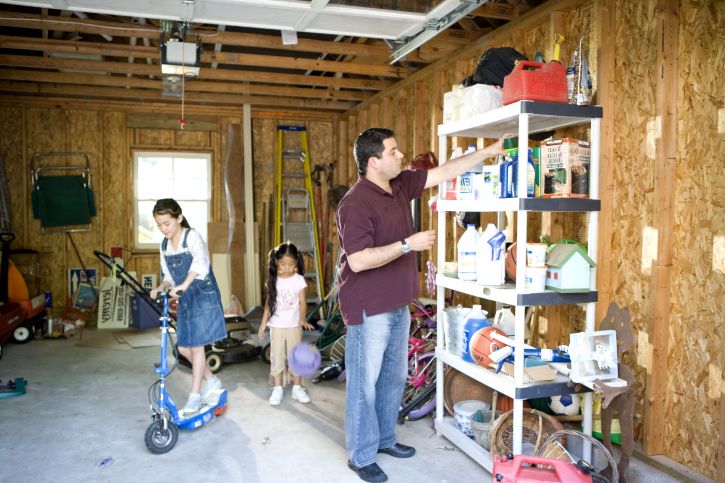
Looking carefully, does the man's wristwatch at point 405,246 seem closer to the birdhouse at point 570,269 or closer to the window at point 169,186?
the birdhouse at point 570,269

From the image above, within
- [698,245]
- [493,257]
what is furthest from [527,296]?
[698,245]

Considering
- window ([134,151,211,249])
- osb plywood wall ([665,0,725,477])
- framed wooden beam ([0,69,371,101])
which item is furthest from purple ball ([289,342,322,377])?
window ([134,151,211,249])

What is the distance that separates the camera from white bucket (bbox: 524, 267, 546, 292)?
2.98 metres

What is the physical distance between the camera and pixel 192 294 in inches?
151

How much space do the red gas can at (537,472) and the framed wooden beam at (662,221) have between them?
1.18 meters

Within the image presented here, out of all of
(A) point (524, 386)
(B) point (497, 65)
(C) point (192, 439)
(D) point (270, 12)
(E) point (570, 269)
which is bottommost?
(C) point (192, 439)

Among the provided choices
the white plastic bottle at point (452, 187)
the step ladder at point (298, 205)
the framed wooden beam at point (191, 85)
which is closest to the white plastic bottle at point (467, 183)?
the white plastic bottle at point (452, 187)

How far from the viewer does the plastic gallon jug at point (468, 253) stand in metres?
3.39

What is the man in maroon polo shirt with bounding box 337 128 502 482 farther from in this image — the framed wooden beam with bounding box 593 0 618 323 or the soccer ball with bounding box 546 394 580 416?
the soccer ball with bounding box 546 394 580 416

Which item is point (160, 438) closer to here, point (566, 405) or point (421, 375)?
point (421, 375)

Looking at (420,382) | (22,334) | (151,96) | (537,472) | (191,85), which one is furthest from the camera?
(151,96)

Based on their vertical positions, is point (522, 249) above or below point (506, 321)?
above

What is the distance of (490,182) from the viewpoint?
3.27 metres

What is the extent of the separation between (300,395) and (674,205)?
2788mm
